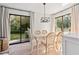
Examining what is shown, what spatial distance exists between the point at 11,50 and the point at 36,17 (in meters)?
0.59

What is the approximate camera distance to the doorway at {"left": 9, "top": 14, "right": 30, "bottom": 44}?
1542 mm

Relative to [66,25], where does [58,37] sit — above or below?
below

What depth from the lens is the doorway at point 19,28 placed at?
154 centimetres

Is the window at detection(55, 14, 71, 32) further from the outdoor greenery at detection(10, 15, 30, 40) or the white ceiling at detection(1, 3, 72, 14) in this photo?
the outdoor greenery at detection(10, 15, 30, 40)

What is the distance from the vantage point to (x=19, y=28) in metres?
1.58

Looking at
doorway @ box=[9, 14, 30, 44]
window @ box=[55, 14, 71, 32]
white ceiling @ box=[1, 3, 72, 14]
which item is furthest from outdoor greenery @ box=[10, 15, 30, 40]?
window @ box=[55, 14, 71, 32]

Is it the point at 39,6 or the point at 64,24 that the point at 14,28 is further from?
the point at 64,24

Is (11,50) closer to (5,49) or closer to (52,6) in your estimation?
(5,49)

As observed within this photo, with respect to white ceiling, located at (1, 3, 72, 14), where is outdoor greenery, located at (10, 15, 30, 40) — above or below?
below

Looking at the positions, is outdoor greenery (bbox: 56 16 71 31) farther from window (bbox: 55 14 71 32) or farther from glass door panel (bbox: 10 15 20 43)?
glass door panel (bbox: 10 15 20 43)

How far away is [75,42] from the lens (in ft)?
4.40

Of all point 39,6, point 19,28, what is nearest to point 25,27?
point 19,28

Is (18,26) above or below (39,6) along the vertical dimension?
below

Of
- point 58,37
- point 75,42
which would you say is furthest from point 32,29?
point 75,42
